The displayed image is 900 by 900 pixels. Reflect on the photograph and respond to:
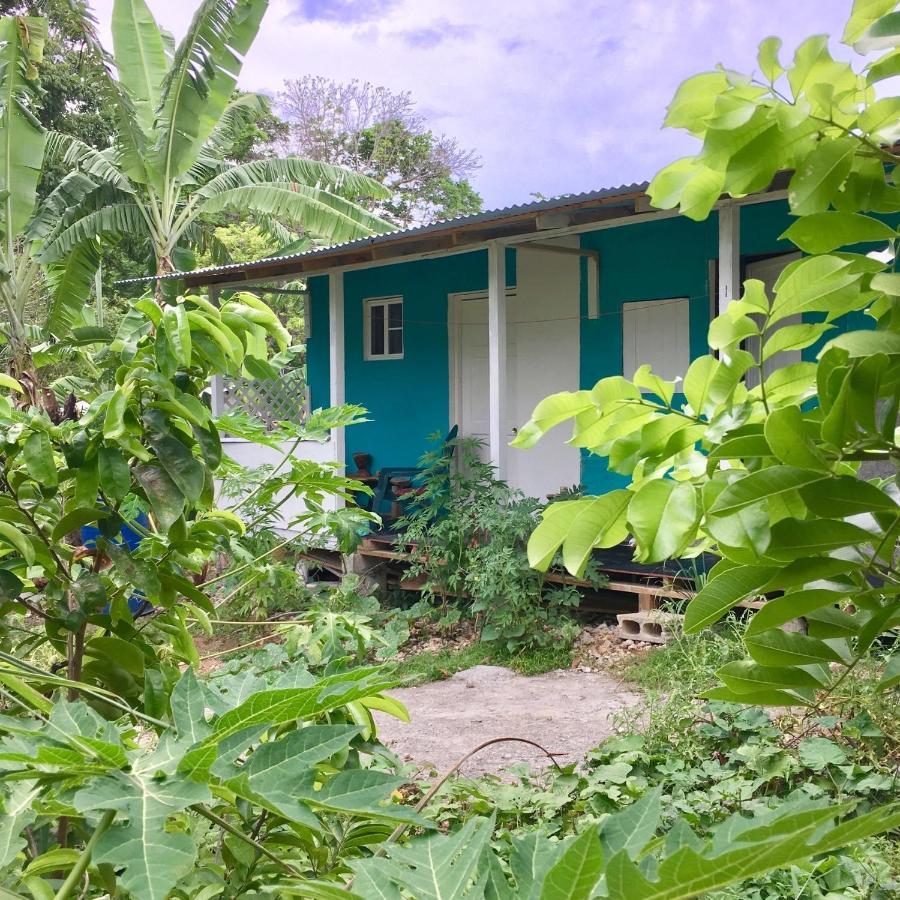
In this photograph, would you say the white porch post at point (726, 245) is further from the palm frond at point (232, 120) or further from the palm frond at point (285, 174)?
the palm frond at point (232, 120)

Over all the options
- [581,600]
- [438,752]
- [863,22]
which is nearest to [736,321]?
[863,22]

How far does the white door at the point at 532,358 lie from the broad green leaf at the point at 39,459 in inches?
319

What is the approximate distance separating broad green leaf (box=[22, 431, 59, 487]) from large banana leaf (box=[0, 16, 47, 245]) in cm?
846

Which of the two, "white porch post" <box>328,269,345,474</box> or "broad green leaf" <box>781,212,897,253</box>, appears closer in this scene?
"broad green leaf" <box>781,212,897,253</box>

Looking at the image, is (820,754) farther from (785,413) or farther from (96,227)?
(96,227)

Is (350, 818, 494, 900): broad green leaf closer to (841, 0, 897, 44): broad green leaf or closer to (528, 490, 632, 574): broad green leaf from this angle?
(528, 490, 632, 574): broad green leaf

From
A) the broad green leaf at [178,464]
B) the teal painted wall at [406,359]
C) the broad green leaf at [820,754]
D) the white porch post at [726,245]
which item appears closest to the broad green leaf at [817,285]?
the broad green leaf at [178,464]

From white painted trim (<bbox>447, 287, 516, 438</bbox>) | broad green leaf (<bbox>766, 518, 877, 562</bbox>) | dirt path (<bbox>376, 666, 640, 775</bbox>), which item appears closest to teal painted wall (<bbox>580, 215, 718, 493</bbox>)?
white painted trim (<bbox>447, 287, 516, 438</bbox>)

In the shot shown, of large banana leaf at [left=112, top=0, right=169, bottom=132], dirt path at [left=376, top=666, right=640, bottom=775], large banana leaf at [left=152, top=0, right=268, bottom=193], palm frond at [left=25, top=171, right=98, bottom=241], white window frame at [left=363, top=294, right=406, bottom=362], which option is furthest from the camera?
palm frond at [left=25, top=171, right=98, bottom=241]

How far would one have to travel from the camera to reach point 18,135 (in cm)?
943

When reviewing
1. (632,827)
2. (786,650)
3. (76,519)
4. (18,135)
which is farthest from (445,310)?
(632,827)

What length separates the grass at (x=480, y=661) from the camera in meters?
7.43

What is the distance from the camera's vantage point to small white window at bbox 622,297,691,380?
29.5 feet

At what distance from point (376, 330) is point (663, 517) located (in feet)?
37.5
